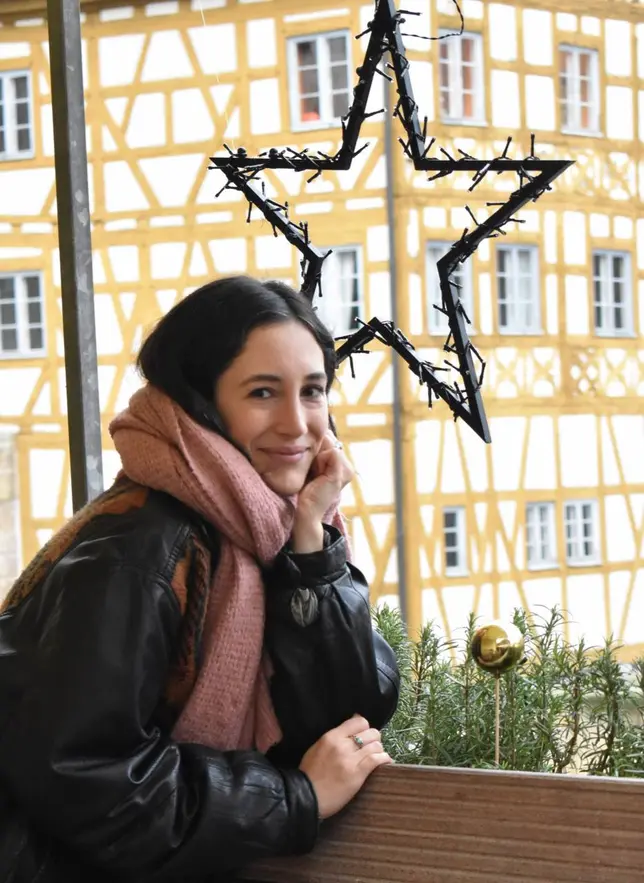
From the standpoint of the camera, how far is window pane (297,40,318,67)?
3.45 metres

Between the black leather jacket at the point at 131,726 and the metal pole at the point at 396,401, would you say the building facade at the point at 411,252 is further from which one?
the black leather jacket at the point at 131,726

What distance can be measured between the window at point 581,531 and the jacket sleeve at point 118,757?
255 cm

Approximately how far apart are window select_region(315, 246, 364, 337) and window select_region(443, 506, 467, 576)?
2.22ft

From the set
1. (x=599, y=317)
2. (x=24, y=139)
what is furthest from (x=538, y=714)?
(x=24, y=139)

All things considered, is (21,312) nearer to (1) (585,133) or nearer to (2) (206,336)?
(1) (585,133)

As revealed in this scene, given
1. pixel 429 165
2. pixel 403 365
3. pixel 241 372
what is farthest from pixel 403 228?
pixel 241 372

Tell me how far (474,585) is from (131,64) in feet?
6.54

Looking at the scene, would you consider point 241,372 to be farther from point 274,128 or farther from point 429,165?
point 274,128

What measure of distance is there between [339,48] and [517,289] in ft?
2.86

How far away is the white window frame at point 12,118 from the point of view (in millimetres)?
3734

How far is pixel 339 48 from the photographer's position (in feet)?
11.1

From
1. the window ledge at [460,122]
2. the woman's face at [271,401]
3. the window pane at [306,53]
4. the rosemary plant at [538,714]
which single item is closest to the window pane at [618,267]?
the window ledge at [460,122]

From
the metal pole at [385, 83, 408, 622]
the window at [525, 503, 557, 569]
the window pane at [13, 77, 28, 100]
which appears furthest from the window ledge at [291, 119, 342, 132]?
the window at [525, 503, 557, 569]

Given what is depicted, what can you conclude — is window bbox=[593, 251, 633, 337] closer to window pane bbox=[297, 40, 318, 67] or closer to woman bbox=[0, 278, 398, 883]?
window pane bbox=[297, 40, 318, 67]
